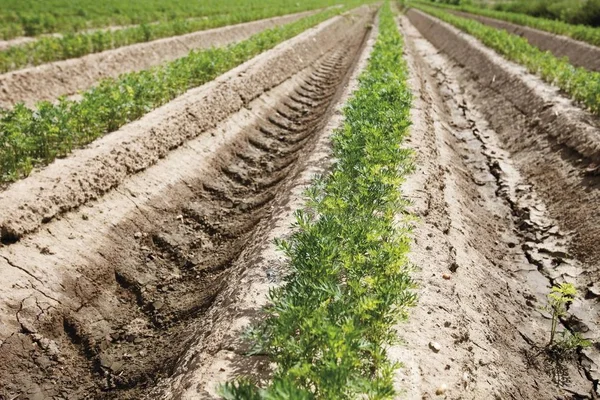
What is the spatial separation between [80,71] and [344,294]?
12.2 metres

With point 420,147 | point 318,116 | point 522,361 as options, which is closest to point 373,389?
point 522,361

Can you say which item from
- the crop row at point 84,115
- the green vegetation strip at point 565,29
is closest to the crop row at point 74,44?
the crop row at point 84,115

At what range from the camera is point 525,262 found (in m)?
6.68

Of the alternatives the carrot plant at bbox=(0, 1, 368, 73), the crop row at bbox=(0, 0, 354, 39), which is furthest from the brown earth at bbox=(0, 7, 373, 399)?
the crop row at bbox=(0, 0, 354, 39)

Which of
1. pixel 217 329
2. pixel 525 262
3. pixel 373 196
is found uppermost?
pixel 373 196

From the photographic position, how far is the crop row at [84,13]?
57.4 feet

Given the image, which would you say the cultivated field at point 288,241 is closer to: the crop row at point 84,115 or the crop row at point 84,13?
the crop row at point 84,115

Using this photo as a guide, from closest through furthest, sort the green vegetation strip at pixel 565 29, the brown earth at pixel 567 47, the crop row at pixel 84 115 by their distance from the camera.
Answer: the crop row at pixel 84 115
the brown earth at pixel 567 47
the green vegetation strip at pixel 565 29

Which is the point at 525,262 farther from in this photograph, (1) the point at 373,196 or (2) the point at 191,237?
(2) the point at 191,237

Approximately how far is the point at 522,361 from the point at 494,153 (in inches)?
261

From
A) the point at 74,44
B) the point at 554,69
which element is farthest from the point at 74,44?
the point at 554,69

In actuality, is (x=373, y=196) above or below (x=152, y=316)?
above

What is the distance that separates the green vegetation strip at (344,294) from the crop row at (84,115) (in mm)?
3862

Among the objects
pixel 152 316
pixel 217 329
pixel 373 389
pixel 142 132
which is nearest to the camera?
pixel 373 389
